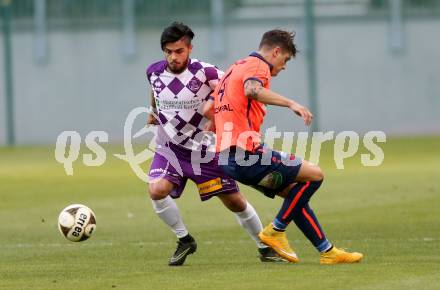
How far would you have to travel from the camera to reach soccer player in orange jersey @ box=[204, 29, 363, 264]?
9.89 metres

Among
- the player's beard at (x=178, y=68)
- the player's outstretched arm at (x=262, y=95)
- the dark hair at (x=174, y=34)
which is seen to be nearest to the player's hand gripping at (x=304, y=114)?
Answer: the player's outstretched arm at (x=262, y=95)

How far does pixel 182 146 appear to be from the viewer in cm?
1091

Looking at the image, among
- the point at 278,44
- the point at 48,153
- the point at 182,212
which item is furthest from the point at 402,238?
the point at 48,153

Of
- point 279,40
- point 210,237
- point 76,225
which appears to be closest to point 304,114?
point 279,40

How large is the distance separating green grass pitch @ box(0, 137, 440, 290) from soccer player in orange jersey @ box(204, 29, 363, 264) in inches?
11.3

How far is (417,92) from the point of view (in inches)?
1431

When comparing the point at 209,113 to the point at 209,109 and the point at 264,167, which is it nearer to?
the point at 209,109

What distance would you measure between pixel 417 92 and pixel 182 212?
21527mm

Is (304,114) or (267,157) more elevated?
(304,114)

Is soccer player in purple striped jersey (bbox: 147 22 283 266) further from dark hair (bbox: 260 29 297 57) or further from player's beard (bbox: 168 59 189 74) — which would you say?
dark hair (bbox: 260 29 297 57)

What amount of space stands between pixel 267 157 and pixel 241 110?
1.40ft

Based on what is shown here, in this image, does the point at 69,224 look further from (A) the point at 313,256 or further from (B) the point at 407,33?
(B) the point at 407,33

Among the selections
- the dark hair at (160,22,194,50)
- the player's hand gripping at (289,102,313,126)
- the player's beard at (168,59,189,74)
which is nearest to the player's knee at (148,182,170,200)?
the player's beard at (168,59,189,74)

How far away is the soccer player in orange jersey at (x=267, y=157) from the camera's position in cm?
989
